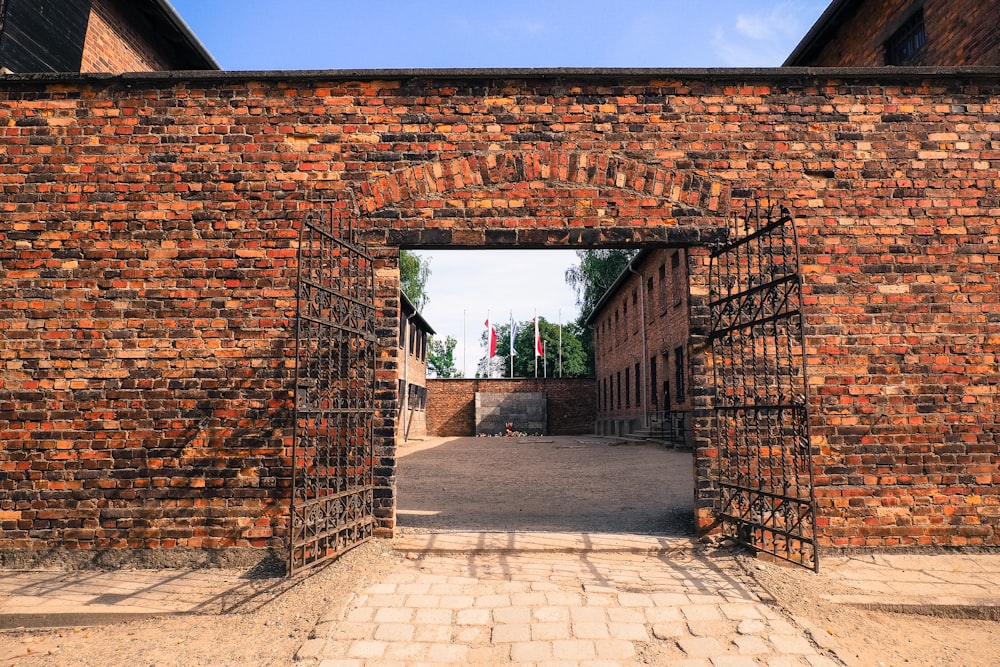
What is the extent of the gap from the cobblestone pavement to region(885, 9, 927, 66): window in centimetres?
842

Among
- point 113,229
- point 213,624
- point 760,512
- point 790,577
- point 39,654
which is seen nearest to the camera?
point 39,654

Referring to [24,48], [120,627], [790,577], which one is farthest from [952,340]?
[24,48]

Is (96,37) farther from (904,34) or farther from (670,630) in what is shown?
(904,34)

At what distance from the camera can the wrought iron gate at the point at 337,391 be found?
4.93 metres

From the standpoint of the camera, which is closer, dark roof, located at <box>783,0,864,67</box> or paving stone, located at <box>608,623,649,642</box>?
paving stone, located at <box>608,623,649,642</box>

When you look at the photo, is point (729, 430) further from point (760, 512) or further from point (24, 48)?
point (24, 48)

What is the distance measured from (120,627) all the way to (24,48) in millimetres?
7209

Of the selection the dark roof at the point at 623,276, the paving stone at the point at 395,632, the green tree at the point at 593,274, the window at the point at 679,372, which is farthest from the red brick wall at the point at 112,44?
the green tree at the point at 593,274

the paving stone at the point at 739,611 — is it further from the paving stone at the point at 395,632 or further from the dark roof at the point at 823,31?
the dark roof at the point at 823,31

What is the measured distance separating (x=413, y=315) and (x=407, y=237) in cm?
2109

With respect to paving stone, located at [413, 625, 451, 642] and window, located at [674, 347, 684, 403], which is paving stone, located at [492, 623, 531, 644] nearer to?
paving stone, located at [413, 625, 451, 642]

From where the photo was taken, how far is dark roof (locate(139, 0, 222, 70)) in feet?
33.3

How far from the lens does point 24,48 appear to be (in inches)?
291

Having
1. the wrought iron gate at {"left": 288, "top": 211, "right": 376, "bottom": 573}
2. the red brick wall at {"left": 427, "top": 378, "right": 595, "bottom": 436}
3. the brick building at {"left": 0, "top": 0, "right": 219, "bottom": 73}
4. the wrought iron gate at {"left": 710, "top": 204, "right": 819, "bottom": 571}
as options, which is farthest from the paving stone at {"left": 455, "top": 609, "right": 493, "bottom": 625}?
the red brick wall at {"left": 427, "top": 378, "right": 595, "bottom": 436}
